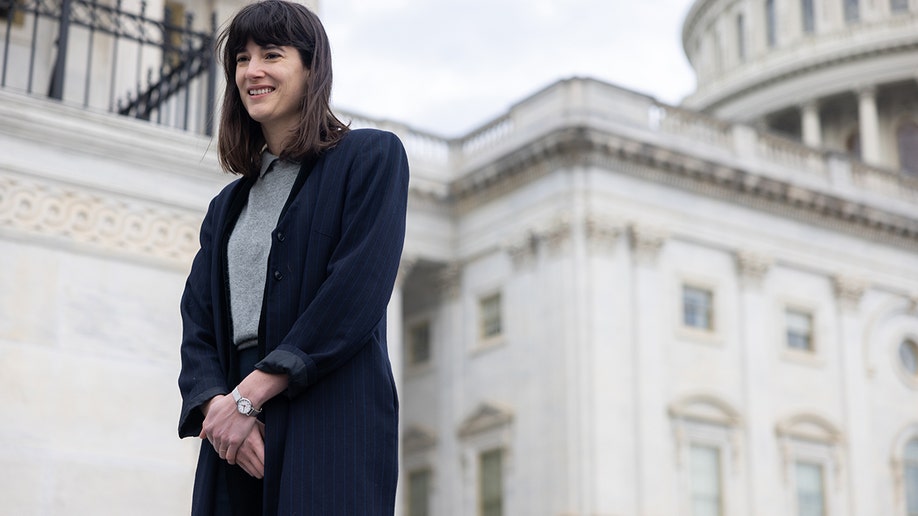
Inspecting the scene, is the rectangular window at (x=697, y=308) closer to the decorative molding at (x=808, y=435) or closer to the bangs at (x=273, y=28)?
the decorative molding at (x=808, y=435)

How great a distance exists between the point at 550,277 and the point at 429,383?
5.44m

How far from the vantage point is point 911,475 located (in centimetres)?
3662

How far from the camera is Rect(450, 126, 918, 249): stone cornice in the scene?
32312 mm

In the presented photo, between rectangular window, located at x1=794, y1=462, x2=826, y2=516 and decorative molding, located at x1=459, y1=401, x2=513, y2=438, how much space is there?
7433mm

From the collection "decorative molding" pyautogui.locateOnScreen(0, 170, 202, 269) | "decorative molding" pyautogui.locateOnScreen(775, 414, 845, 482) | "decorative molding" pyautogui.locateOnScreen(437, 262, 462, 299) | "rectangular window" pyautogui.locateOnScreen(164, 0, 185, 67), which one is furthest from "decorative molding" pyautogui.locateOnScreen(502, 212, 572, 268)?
"decorative molding" pyautogui.locateOnScreen(0, 170, 202, 269)

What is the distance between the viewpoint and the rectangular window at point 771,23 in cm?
6046

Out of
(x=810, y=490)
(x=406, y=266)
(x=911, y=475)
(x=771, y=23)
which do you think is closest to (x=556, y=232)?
(x=406, y=266)

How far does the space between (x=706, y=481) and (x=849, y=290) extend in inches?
285

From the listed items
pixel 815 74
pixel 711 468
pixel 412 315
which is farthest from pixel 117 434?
pixel 815 74

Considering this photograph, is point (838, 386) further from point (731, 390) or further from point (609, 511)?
point (609, 511)

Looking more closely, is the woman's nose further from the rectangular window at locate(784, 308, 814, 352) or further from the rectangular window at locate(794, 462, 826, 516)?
the rectangular window at locate(784, 308, 814, 352)

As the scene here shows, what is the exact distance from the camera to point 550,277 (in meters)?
32.3

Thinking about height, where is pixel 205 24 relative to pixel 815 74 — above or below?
below

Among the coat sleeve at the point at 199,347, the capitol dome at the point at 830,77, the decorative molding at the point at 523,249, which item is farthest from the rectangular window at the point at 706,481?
the coat sleeve at the point at 199,347
